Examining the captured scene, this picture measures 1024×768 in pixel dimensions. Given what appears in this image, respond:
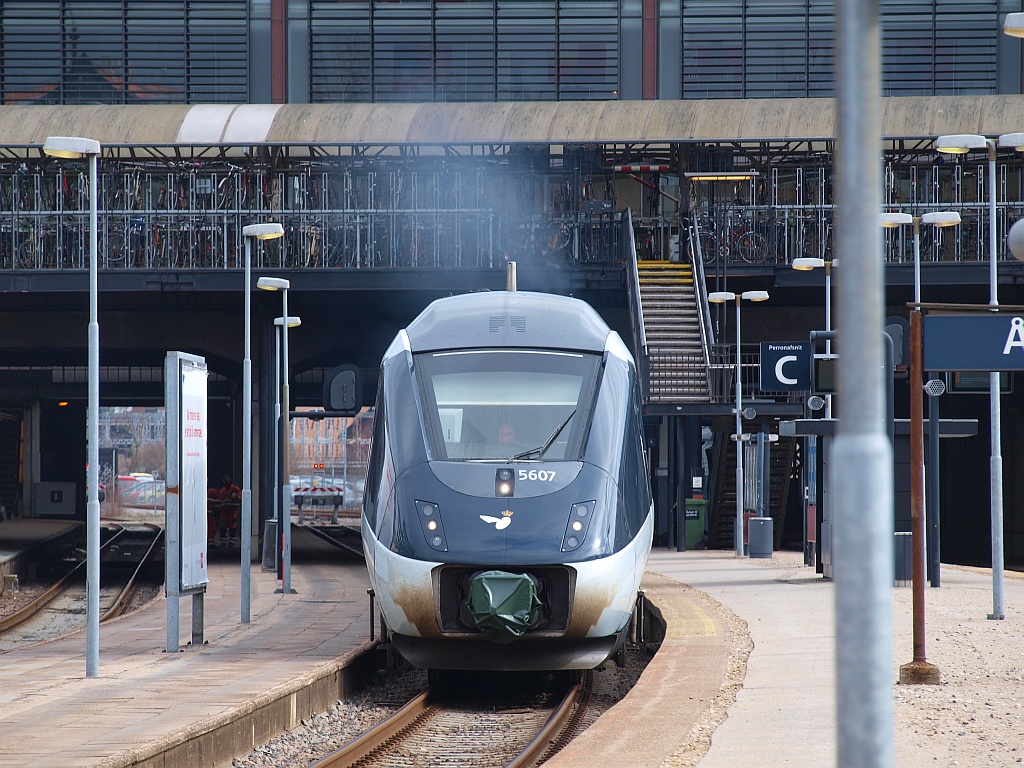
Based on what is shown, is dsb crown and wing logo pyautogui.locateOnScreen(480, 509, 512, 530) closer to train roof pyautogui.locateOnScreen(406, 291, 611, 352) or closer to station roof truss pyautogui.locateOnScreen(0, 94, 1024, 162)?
train roof pyautogui.locateOnScreen(406, 291, 611, 352)

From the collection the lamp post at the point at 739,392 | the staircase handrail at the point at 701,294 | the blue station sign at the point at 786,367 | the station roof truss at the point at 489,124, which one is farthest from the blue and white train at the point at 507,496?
the station roof truss at the point at 489,124

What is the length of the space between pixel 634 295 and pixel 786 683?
56.1 feet

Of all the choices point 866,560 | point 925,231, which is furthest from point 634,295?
point 866,560

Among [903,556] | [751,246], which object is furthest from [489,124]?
[903,556]

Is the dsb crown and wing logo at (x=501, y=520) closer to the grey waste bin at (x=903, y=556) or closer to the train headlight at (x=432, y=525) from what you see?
the train headlight at (x=432, y=525)

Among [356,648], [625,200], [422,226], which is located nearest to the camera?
[356,648]

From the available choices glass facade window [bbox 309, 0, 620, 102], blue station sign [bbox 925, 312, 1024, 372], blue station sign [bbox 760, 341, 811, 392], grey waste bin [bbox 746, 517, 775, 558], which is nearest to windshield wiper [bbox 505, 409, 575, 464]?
blue station sign [bbox 925, 312, 1024, 372]

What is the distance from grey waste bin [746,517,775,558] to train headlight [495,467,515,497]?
61.5ft

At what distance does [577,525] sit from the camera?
10781 millimetres

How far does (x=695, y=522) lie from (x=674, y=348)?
8.69 meters

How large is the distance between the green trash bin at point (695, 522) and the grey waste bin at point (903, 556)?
1477 centimetres

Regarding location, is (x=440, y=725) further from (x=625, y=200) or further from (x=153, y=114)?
(x=625, y=200)

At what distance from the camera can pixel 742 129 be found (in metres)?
30.1

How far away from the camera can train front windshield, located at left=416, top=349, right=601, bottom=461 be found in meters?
11.5
